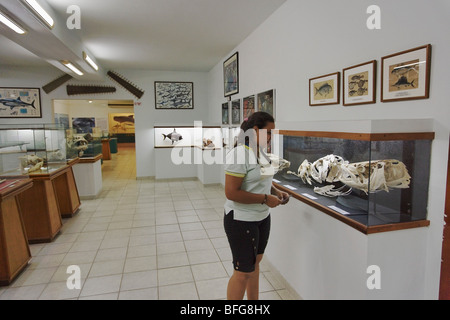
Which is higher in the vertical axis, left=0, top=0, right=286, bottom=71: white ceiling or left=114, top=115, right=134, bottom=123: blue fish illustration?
left=0, top=0, right=286, bottom=71: white ceiling

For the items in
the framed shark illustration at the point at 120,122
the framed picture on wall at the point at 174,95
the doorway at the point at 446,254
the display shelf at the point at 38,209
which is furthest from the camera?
the framed shark illustration at the point at 120,122

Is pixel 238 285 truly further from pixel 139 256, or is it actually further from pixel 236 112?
pixel 236 112

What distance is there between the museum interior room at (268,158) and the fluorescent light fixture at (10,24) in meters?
0.03

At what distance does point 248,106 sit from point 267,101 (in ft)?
2.75

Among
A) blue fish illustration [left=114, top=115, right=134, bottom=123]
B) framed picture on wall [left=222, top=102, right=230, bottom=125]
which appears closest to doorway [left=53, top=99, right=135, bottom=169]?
blue fish illustration [left=114, top=115, right=134, bottom=123]

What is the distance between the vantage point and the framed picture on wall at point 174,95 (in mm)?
7945

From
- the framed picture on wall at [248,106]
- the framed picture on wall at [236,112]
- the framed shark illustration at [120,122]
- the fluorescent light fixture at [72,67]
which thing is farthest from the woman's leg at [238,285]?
the framed shark illustration at [120,122]

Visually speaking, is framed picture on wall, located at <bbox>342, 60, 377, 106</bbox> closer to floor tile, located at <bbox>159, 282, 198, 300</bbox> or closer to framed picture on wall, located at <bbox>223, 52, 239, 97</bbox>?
floor tile, located at <bbox>159, 282, 198, 300</bbox>

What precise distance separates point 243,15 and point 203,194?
3709mm

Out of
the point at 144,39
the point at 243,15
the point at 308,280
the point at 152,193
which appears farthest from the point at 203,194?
the point at 308,280

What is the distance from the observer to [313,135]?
7.11 ft

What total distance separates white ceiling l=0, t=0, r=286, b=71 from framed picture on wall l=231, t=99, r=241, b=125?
3.56 feet

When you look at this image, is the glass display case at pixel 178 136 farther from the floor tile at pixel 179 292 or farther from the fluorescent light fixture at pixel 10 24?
the floor tile at pixel 179 292

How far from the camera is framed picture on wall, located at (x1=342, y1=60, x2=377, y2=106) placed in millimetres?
2148
